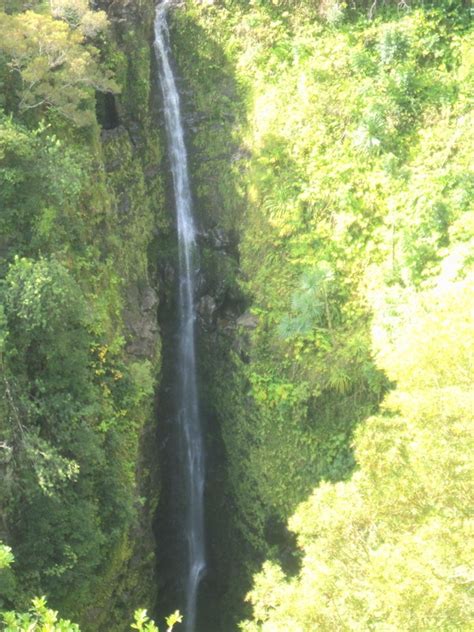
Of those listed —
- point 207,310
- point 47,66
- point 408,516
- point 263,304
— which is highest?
point 47,66

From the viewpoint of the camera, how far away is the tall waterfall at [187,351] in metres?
19.3

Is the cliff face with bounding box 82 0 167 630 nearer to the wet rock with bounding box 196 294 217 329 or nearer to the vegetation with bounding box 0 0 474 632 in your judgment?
the vegetation with bounding box 0 0 474 632

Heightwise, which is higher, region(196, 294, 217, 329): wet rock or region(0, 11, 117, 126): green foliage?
region(0, 11, 117, 126): green foliage

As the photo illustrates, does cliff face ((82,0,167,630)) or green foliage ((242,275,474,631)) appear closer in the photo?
green foliage ((242,275,474,631))

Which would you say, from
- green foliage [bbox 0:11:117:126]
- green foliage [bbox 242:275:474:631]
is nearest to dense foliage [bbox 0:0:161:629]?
green foliage [bbox 0:11:117:126]

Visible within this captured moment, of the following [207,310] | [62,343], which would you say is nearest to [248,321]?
[207,310]

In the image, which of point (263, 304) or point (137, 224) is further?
point (137, 224)

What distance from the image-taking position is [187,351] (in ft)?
65.4

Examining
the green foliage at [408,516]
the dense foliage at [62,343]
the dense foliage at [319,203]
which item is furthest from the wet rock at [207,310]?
the green foliage at [408,516]

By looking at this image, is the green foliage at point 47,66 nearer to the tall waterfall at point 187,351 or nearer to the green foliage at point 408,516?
the tall waterfall at point 187,351

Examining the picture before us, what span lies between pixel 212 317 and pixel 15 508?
9.64 m

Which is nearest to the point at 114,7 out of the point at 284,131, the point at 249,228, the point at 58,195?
the point at 284,131

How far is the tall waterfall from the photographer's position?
63.3ft

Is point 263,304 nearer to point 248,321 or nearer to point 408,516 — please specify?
point 248,321
